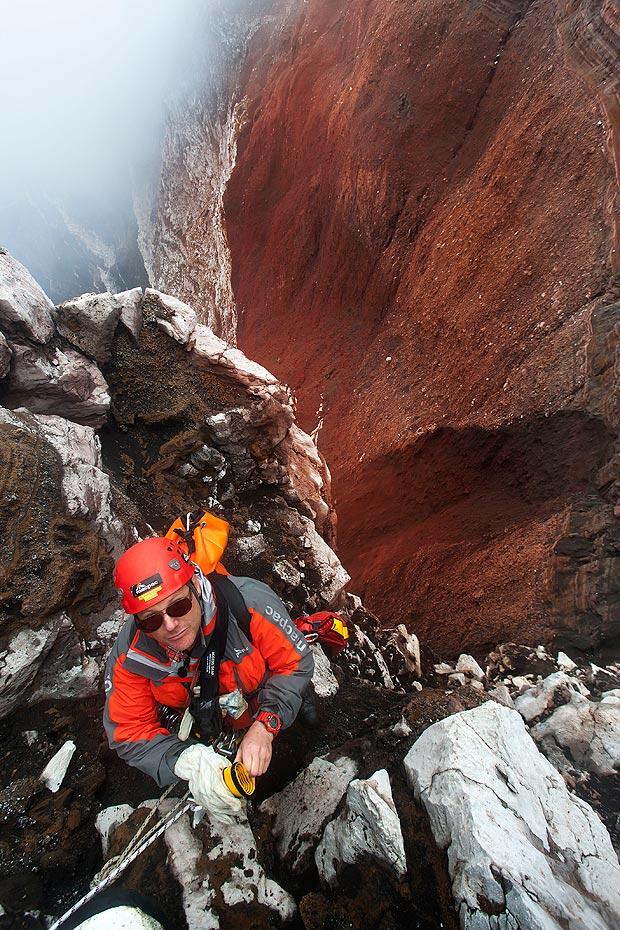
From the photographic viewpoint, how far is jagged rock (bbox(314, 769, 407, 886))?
98.3 inches

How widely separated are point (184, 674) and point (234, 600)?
19.5 inches

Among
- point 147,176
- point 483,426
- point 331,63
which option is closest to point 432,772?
point 483,426

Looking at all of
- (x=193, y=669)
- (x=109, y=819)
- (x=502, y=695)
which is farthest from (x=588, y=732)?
(x=109, y=819)

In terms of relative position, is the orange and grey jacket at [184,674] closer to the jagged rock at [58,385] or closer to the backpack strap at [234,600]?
the backpack strap at [234,600]

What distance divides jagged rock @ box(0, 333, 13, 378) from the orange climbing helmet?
2833 mm

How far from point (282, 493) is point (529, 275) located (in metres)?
6.08

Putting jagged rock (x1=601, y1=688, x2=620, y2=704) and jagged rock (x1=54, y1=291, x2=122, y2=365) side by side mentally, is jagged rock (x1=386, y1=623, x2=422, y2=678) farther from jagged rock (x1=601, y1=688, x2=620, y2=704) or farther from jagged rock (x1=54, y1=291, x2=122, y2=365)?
jagged rock (x1=54, y1=291, x2=122, y2=365)

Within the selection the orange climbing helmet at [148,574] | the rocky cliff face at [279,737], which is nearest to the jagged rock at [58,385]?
the rocky cliff face at [279,737]

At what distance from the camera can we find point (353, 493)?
965cm

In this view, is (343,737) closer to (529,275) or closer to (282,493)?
(282,493)

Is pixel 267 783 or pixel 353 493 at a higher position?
pixel 353 493

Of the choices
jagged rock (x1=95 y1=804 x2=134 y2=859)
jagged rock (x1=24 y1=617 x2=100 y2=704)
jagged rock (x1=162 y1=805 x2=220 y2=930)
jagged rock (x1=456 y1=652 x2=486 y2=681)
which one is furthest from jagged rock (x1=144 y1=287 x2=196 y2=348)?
jagged rock (x1=456 y1=652 x2=486 y2=681)

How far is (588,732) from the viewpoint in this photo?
143 inches

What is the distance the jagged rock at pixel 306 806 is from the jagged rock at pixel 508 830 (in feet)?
1.70
